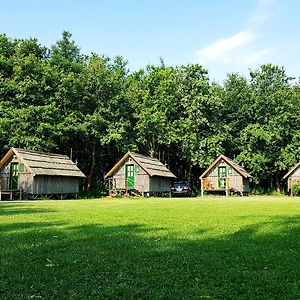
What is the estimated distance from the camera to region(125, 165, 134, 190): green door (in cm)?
4650

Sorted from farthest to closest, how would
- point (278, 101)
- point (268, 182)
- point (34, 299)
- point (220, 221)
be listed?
1. point (268, 182)
2. point (278, 101)
3. point (220, 221)
4. point (34, 299)

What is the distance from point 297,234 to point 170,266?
4.82 metres

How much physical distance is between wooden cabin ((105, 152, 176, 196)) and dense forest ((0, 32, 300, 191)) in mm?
3473

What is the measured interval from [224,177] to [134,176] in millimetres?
10789

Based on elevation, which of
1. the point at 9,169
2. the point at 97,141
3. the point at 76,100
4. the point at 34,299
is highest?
the point at 76,100

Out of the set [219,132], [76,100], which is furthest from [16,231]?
[219,132]

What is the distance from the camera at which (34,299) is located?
516 centimetres

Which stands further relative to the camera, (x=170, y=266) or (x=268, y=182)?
(x=268, y=182)

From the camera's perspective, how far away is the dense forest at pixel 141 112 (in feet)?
154

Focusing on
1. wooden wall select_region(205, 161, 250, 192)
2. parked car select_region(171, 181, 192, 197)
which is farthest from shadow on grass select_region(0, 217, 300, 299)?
wooden wall select_region(205, 161, 250, 192)

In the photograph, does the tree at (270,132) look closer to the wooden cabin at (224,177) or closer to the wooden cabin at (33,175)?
the wooden cabin at (224,177)

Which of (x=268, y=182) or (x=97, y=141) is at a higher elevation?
(x=97, y=141)

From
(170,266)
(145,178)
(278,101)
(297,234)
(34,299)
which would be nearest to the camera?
(34,299)

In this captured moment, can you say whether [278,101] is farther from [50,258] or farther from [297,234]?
[50,258]
